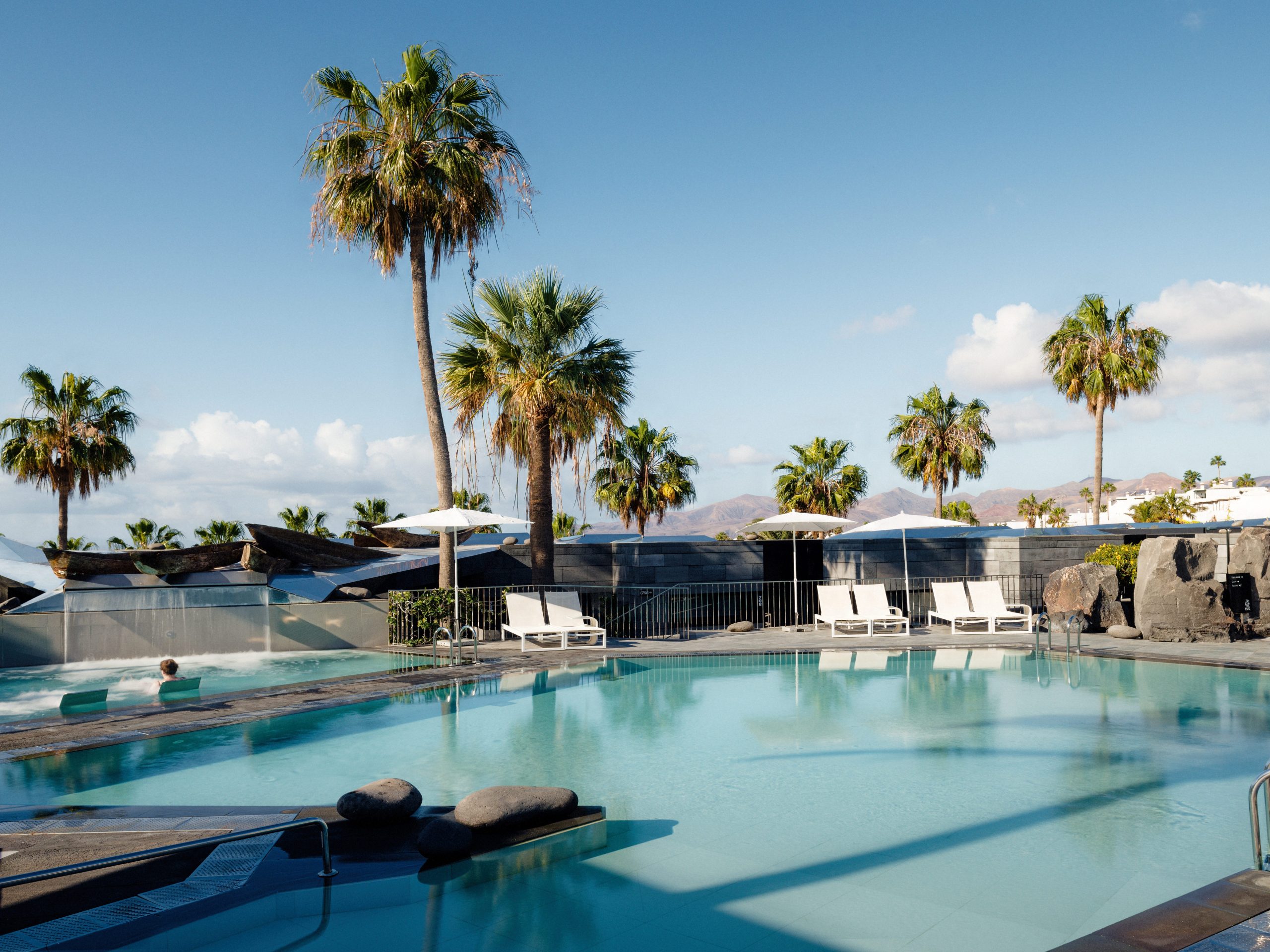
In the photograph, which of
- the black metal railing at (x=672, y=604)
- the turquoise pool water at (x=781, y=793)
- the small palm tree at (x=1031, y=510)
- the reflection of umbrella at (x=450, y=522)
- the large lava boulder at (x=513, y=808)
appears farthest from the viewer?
the small palm tree at (x=1031, y=510)

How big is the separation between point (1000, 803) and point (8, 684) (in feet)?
42.2

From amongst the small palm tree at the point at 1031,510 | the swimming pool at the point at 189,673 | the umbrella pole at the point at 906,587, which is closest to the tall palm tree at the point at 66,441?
the swimming pool at the point at 189,673

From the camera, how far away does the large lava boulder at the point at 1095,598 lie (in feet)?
52.3

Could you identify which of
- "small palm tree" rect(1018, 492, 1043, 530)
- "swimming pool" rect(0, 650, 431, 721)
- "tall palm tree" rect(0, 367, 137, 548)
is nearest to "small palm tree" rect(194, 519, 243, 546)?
"tall palm tree" rect(0, 367, 137, 548)

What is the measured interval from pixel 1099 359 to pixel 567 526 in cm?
2713

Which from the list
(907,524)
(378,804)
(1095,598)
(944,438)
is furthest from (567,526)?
(378,804)

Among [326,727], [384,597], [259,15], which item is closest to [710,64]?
[259,15]

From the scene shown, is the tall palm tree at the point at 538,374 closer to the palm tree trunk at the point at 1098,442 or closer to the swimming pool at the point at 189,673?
the swimming pool at the point at 189,673

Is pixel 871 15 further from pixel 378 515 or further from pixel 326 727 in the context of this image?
pixel 378 515

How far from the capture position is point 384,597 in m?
15.4

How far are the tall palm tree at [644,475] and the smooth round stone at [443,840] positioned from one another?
35136 millimetres

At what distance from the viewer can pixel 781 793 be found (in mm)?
6480

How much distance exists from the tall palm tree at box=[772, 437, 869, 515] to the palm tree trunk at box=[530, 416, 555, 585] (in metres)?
26.3

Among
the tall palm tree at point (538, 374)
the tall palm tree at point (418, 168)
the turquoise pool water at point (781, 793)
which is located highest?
the tall palm tree at point (418, 168)
